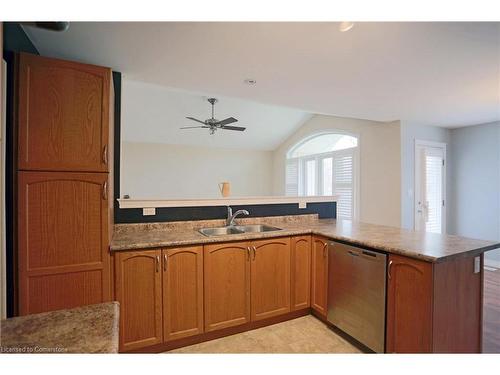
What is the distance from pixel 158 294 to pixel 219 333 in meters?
0.65

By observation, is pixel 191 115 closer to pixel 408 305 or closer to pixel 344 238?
pixel 344 238

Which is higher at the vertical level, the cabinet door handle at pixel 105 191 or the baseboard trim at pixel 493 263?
the cabinet door handle at pixel 105 191

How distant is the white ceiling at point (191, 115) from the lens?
16.1ft

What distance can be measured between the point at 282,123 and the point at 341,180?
1.98 metres

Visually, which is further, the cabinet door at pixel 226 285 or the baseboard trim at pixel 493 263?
the baseboard trim at pixel 493 263

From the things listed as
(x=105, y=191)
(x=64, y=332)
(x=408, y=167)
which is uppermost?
(x=408, y=167)

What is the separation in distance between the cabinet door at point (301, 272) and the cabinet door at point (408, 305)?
31.9 inches

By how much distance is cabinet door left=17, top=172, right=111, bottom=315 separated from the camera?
1.64 metres

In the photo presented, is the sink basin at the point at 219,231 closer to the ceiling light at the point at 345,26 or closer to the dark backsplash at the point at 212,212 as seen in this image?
the dark backsplash at the point at 212,212

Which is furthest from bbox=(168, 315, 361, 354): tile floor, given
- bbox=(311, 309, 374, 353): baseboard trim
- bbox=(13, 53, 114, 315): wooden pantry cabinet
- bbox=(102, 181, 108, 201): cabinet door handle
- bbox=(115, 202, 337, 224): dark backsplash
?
bbox=(102, 181, 108, 201): cabinet door handle

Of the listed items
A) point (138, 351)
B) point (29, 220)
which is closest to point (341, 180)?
point (138, 351)

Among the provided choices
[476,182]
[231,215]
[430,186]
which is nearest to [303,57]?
[231,215]

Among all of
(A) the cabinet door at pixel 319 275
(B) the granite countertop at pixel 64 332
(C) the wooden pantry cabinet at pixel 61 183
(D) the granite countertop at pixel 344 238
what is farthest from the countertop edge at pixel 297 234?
(B) the granite countertop at pixel 64 332

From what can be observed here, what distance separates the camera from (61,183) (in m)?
1.72
